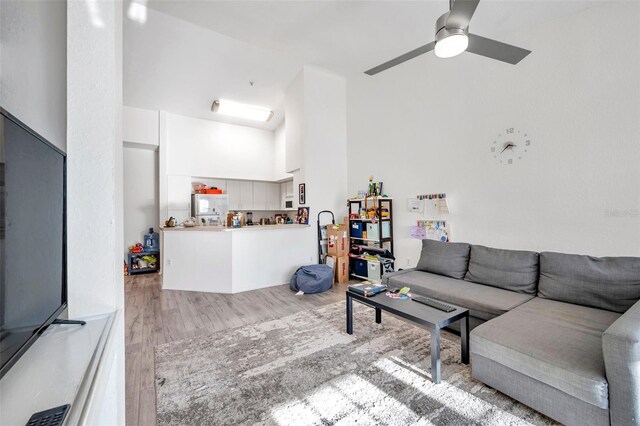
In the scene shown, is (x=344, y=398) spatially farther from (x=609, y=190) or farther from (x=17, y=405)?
(x=609, y=190)

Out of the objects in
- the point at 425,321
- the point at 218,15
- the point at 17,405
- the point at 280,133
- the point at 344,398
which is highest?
the point at 218,15

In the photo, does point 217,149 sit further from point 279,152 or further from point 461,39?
point 461,39

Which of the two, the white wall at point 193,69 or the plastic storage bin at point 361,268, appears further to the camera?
the plastic storage bin at point 361,268

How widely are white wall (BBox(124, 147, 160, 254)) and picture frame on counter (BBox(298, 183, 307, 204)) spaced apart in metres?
3.02

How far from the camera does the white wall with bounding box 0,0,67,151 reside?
1116 millimetres

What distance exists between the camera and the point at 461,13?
1793mm

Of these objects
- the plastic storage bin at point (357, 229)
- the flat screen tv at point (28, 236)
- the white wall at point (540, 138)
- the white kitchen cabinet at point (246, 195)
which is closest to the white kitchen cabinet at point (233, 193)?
the white kitchen cabinet at point (246, 195)

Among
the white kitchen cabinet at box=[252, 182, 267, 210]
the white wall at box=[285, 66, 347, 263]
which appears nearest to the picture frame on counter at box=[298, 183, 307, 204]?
the white wall at box=[285, 66, 347, 263]

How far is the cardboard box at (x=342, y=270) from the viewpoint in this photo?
14.9ft

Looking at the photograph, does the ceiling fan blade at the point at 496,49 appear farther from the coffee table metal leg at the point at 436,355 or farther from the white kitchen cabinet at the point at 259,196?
the white kitchen cabinet at the point at 259,196

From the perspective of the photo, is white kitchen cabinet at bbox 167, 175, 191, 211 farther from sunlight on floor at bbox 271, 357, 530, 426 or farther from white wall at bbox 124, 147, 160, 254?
sunlight on floor at bbox 271, 357, 530, 426

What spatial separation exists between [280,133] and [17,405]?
6128 mm

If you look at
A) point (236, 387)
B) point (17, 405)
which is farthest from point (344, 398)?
point (17, 405)

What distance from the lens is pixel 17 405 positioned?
0.71 m
